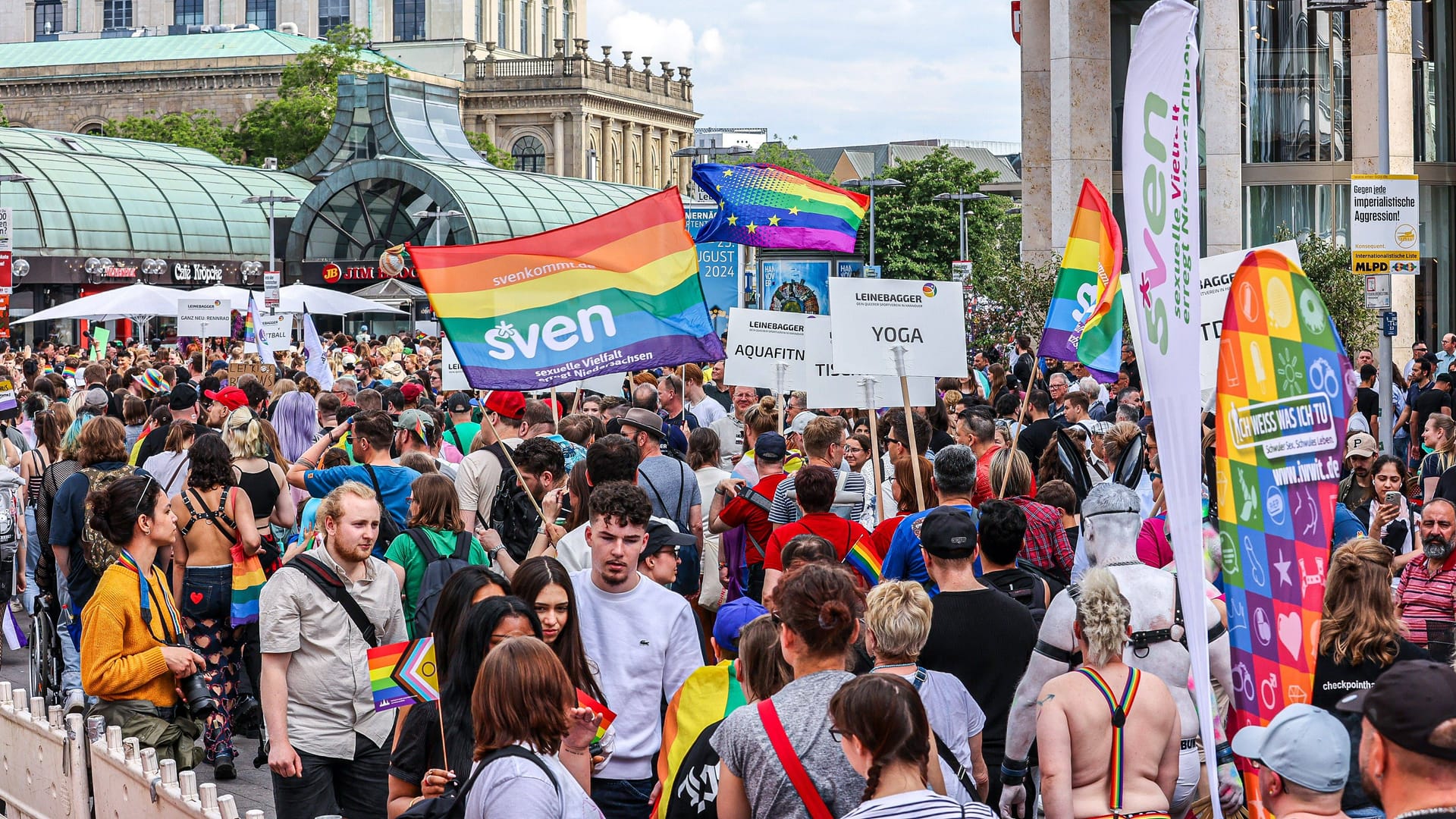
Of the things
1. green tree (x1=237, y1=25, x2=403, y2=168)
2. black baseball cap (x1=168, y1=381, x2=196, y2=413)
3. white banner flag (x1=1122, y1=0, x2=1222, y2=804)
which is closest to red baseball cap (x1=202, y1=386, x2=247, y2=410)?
black baseball cap (x1=168, y1=381, x2=196, y2=413)

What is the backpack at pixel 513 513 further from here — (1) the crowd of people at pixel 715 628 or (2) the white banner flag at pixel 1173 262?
(2) the white banner flag at pixel 1173 262

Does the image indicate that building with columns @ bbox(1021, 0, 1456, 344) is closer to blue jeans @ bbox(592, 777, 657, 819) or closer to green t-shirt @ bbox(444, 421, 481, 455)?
green t-shirt @ bbox(444, 421, 481, 455)

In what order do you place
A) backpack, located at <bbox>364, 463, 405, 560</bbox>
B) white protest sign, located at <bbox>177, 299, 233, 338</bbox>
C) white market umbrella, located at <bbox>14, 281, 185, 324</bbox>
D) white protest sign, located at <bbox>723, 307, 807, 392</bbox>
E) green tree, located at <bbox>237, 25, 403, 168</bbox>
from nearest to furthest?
backpack, located at <bbox>364, 463, 405, 560</bbox>, white protest sign, located at <bbox>723, 307, 807, 392</bbox>, white protest sign, located at <bbox>177, 299, 233, 338</bbox>, white market umbrella, located at <bbox>14, 281, 185, 324</bbox>, green tree, located at <bbox>237, 25, 403, 168</bbox>

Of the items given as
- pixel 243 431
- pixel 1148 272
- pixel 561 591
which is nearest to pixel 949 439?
pixel 243 431

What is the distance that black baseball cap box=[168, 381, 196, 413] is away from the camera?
443 inches

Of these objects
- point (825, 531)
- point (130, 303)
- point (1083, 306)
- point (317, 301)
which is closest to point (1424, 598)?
point (825, 531)

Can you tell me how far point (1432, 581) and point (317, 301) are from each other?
2575 cm

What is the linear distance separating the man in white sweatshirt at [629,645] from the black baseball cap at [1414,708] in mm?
2604

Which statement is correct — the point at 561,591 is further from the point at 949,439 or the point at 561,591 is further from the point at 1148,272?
the point at 949,439

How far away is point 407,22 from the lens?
377 ft

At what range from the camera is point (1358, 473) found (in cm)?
1040

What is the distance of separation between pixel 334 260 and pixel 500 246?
50140 mm

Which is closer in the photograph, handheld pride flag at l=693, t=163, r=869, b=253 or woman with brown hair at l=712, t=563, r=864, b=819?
woman with brown hair at l=712, t=563, r=864, b=819

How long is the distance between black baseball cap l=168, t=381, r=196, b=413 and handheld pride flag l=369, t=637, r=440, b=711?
619cm
